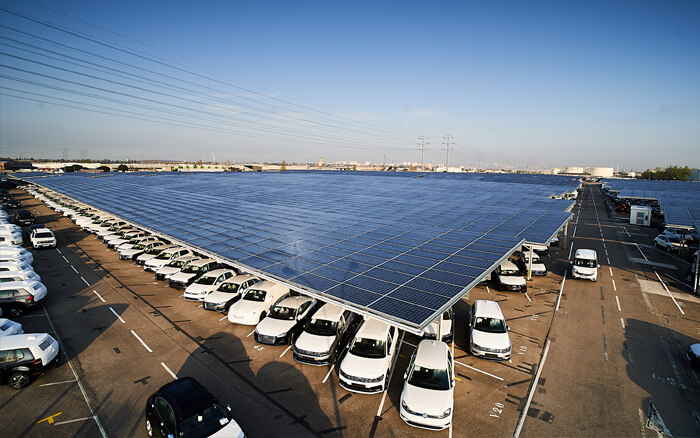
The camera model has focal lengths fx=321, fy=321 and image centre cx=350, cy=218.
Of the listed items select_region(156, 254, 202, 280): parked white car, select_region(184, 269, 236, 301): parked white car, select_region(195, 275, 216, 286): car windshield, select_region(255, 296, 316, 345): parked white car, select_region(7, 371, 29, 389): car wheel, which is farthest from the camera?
select_region(156, 254, 202, 280): parked white car

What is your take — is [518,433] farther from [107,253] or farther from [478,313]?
[107,253]

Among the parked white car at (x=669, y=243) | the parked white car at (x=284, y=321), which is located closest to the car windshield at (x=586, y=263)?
the parked white car at (x=669, y=243)

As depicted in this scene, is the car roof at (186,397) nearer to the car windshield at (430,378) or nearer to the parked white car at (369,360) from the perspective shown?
the parked white car at (369,360)

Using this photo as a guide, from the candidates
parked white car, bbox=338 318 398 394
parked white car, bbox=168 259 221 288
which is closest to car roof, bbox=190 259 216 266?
parked white car, bbox=168 259 221 288

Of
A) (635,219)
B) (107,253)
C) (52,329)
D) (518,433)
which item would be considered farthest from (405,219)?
(635,219)

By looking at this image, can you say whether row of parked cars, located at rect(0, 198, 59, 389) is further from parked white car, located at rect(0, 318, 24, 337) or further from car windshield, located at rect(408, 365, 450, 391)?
car windshield, located at rect(408, 365, 450, 391)

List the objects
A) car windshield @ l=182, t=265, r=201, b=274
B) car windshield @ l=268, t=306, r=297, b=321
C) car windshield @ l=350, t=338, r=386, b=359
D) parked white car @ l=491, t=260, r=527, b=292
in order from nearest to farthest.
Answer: car windshield @ l=350, t=338, r=386, b=359 < car windshield @ l=268, t=306, r=297, b=321 < parked white car @ l=491, t=260, r=527, b=292 < car windshield @ l=182, t=265, r=201, b=274
